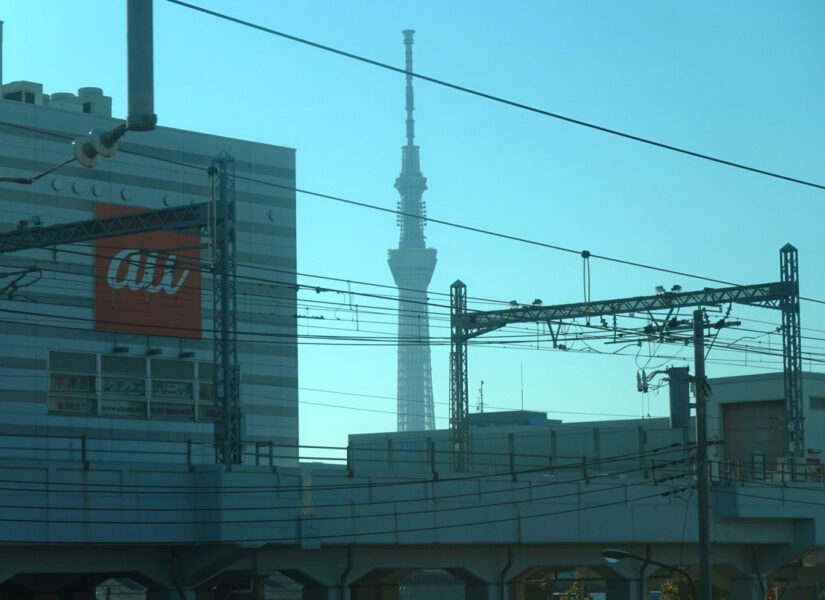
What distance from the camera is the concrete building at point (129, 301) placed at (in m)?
54.9

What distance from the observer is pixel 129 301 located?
58.9 meters

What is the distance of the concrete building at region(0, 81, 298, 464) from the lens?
2160 inches

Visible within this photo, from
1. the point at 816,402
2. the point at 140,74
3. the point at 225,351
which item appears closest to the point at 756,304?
the point at 816,402

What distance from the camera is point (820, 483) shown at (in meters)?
44.7

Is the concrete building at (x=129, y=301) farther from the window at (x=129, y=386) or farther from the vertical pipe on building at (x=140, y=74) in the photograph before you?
the vertical pipe on building at (x=140, y=74)

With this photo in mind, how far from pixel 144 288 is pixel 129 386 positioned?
4.46 m

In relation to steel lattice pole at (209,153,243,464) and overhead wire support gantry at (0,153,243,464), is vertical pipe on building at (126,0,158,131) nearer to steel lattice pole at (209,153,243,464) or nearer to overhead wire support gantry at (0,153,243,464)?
overhead wire support gantry at (0,153,243,464)

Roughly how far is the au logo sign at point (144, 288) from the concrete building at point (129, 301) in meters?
0.07

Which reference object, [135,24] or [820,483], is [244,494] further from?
[820,483]

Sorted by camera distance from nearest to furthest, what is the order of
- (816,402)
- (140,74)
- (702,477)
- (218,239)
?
1. (140,74)
2. (702,477)
3. (218,239)
4. (816,402)

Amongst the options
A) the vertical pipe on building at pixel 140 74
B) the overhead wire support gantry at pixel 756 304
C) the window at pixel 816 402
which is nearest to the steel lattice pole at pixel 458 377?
the overhead wire support gantry at pixel 756 304

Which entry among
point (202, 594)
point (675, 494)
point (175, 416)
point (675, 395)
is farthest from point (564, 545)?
point (175, 416)

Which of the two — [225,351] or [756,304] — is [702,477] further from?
[756,304]

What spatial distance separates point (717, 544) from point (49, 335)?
29.4 meters
